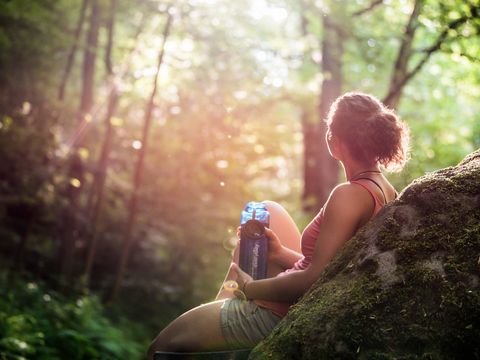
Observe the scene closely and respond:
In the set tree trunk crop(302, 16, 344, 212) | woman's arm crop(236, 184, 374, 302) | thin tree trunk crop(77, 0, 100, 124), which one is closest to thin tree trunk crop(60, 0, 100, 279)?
thin tree trunk crop(77, 0, 100, 124)

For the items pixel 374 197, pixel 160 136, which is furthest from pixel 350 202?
pixel 160 136

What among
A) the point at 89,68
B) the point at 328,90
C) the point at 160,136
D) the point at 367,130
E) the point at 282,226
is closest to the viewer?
the point at 367,130

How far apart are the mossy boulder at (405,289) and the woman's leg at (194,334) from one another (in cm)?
44

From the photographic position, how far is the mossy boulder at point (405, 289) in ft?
7.71

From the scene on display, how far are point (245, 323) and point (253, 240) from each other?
49 centimetres

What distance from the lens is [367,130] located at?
3.11 meters

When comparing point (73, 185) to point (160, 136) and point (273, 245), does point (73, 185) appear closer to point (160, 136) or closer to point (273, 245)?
point (160, 136)

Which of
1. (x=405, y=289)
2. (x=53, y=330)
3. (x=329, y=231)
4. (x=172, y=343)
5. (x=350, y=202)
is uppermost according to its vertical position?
(x=53, y=330)

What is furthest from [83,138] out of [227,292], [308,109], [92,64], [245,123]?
[227,292]

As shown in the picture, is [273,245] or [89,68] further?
[89,68]

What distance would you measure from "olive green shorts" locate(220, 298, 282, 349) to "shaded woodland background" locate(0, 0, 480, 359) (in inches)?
289

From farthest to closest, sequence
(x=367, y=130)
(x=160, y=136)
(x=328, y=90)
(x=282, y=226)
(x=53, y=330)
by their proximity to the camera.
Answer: (x=160, y=136) → (x=328, y=90) → (x=53, y=330) → (x=282, y=226) → (x=367, y=130)

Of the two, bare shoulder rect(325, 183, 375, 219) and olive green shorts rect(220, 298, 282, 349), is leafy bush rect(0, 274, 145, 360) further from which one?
bare shoulder rect(325, 183, 375, 219)

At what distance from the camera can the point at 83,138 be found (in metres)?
14.0
